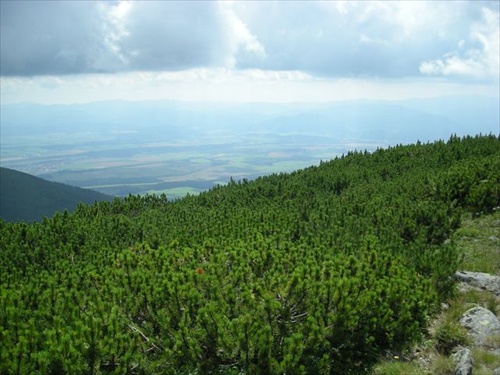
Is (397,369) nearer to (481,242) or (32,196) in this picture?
(481,242)

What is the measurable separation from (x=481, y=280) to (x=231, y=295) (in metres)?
5.93

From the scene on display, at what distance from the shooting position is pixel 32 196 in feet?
577

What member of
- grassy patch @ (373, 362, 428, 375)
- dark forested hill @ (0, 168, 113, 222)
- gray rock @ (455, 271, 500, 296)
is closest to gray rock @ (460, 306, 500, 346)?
gray rock @ (455, 271, 500, 296)

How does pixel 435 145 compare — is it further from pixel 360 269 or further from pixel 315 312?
pixel 315 312

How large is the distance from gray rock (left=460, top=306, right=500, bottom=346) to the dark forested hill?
165982 millimetres

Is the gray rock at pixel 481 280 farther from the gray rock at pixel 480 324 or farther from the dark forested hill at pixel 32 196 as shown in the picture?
the dark forested hill at pixel 32 196

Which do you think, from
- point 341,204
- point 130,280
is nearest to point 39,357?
point 130,280

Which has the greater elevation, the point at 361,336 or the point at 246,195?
the point at 246,195

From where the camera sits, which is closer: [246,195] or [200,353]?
[200,353]

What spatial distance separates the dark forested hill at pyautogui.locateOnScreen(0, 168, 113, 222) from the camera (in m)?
167

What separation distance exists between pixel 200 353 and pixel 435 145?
23040mm

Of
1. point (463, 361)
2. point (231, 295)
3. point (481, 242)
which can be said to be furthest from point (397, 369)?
point (481, 242)

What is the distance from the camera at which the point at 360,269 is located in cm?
841

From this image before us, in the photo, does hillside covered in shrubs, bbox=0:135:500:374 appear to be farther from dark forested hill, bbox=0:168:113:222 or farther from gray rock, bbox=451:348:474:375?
dark forested hill, bbox=0:168:113:222
